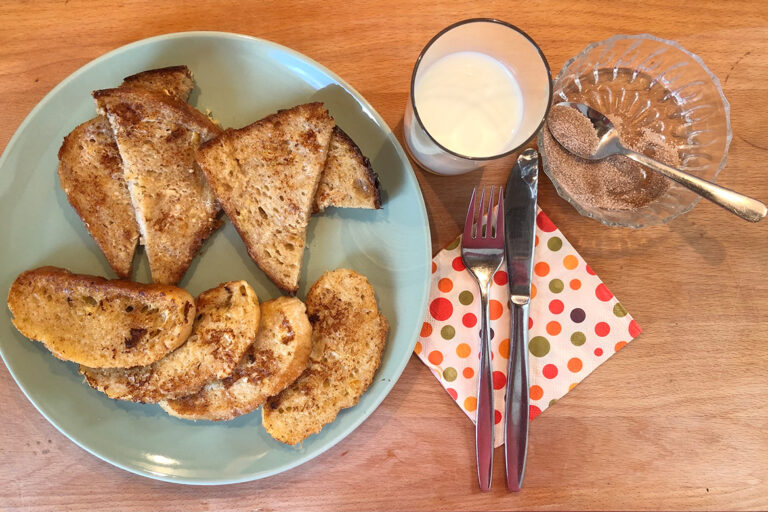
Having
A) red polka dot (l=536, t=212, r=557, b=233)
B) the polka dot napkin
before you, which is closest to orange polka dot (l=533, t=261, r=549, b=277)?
the polka dot napkin

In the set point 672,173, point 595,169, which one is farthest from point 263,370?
point 672,173

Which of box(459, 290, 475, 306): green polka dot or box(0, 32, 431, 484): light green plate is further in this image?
box(459, 290, 475, 306): green polka dot

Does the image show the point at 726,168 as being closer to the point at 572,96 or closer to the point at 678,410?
the point at 572,96

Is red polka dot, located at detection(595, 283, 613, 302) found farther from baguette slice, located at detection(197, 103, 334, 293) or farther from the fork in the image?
baguette slice, located at detection(197, 103, 334, 293)

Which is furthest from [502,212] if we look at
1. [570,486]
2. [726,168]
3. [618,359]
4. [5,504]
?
[5,504]

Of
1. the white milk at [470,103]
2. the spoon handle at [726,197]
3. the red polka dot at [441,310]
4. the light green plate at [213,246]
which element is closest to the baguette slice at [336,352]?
the light green plate at [213,246]

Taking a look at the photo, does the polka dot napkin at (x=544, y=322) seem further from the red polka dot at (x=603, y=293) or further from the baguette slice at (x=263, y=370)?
the baguette slice at (x=263, y=370)
